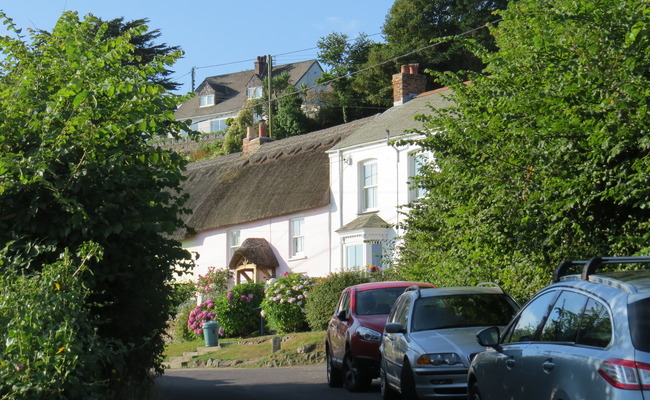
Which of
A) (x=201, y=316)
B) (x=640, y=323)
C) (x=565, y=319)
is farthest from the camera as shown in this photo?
(x=201, y=316)

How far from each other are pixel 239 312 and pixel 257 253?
218 inches

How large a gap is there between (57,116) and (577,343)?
22.8ft

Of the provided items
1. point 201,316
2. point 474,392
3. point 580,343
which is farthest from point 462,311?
point 201,316

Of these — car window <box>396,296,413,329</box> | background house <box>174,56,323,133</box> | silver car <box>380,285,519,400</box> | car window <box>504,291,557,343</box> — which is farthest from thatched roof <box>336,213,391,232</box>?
background house <box>174,56,323,133</box>

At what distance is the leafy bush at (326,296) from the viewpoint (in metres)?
28.6

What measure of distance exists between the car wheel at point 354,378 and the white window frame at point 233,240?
26540 millimetres

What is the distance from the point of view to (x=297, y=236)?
39.0 meters

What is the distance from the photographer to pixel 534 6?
13.5m

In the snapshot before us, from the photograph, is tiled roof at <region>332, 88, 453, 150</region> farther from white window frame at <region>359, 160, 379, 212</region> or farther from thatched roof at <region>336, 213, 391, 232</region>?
thatched roof at <region>336, 213, 391, 232</region>

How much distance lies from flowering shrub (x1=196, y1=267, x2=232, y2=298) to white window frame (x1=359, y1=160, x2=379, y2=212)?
8592 millimetres

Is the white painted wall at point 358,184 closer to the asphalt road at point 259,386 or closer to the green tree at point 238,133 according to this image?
the asphalt road at point 259,386

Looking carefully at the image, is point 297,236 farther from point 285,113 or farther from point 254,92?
point 254,92

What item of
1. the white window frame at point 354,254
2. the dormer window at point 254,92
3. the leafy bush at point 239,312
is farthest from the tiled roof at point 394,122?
the dormer window at point 254,92

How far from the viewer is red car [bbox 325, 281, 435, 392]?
1570 cm
